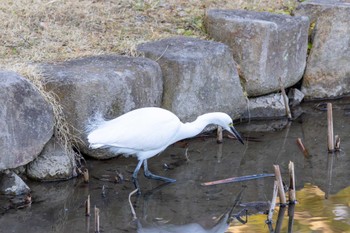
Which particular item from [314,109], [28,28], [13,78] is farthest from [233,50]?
[13,78]

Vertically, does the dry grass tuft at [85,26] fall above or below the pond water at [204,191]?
above

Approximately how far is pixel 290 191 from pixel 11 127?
2252 millimetres

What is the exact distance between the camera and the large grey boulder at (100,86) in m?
6.63

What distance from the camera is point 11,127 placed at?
20.5 ft

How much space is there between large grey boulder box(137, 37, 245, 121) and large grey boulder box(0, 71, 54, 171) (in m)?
1.41

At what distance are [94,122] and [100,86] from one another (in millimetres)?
320

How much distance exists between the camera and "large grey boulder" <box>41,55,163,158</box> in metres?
6.63

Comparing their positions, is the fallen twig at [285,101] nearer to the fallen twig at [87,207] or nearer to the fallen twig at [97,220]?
the fallen twig at [87,207]

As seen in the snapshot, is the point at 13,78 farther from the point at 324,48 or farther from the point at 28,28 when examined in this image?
the point at 324,48

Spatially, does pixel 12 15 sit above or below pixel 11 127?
above

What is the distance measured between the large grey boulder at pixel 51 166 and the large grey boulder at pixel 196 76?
1.32m

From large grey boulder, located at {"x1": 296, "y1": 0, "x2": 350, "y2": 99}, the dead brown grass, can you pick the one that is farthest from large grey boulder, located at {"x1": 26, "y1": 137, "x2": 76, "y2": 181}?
large grey boulder, located at {"x1": 296, "y1": 0, "x2": 350, "y2": 99}

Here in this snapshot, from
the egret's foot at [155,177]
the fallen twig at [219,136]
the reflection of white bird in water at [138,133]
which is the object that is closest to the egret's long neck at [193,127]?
the reflection of white bird in water at [138,133]

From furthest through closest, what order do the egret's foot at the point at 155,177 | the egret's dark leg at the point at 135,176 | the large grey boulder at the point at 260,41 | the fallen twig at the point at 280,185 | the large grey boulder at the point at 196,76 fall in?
the large grey boulder at the point at 260,41 < the large grey boulder at the point at 196,76 < the egret's foot at the point at 155,177 < the egret's dark leg at the point at 135,176 < the fallen twig at the point at 280,185
